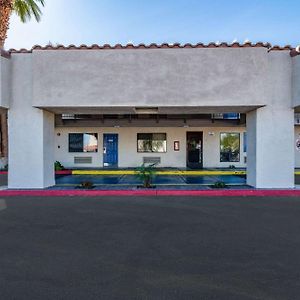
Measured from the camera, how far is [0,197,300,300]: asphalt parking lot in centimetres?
331

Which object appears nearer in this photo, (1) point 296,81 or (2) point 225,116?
(1) point 296,81

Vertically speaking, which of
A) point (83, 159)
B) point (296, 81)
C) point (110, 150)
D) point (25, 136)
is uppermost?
point (296, 81)

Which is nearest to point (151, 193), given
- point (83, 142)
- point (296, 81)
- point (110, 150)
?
point (296, 81)

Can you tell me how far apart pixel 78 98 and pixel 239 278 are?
26.3 feet

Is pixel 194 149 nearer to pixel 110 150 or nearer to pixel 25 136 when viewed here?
pixel 110 150

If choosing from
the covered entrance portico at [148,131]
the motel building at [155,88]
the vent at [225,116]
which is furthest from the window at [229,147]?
the motel building at [155,88]

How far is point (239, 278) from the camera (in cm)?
356

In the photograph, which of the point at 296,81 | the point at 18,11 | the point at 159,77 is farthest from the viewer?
the point at 18,11

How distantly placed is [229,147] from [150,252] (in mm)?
16008

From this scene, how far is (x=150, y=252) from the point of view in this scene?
4.45 metres

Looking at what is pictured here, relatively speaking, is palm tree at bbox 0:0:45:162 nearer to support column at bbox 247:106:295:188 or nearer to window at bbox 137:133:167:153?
window at bbox 137:133:167:153

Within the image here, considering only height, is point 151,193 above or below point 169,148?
below

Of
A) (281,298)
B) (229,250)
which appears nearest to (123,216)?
(229,250)

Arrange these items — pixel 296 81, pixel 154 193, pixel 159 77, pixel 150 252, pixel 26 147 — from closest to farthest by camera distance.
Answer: pixel 150 252
pixel 296 81
pixel 159 77
pixel 154 193
pixel 26 147
